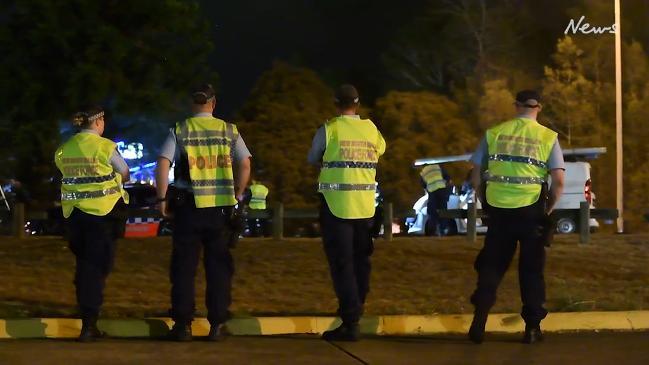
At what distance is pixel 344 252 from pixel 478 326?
111 centimetres

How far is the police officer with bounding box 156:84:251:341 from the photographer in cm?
746

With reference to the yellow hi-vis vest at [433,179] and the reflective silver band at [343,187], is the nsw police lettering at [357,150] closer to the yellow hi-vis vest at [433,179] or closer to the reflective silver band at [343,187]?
the reflective silver band at [343,187]

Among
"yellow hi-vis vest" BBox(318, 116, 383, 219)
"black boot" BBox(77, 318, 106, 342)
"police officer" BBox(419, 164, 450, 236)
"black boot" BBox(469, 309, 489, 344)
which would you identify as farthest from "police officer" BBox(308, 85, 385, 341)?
"police officer" BBox(419, 164, 450, 236)

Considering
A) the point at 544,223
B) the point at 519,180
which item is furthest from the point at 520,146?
the point at 544,223

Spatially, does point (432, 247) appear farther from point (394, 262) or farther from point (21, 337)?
point (21, 337)

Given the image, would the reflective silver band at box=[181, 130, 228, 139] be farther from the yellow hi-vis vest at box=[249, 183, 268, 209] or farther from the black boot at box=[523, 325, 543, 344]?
the yellow hi-vis vest at box=[249, 183, 268, 209]

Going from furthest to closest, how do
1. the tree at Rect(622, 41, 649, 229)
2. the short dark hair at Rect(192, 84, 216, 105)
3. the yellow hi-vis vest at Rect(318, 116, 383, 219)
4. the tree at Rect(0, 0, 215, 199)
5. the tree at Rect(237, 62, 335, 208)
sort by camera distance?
1. the tree at Rect(622, 41, 649, 229)
2. the tree at Rect(237, 62, 335, 208)
3. the tree at Rect(0, 0, 215, 199)
4. the yellow hi-vis vest at Rect(318, 116, 383, 219)
5. the short dark hair at Rect(192, 84, 216, 105)

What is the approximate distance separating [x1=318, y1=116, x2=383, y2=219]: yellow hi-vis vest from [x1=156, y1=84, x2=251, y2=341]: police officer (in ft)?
1.99

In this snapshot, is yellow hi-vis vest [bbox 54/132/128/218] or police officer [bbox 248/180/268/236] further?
police officer [bbox 248/180/268/236]

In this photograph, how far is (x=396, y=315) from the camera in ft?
28.1

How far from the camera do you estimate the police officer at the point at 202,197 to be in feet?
24.5

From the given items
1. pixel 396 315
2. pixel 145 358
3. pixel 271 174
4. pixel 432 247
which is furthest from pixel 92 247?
pixel 271 174

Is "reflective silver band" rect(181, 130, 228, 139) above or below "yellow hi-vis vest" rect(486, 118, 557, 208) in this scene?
above

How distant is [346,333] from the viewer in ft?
25.5
